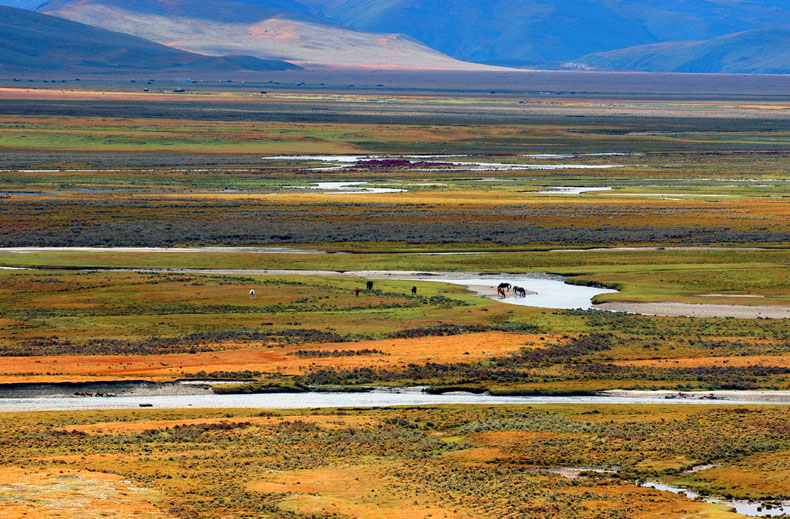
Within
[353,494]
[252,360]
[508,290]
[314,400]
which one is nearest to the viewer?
[353,494]

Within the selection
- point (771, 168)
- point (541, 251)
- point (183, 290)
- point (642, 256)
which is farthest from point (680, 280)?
point (771, 168)

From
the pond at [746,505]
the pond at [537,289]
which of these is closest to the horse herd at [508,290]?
the pond at [537,289]

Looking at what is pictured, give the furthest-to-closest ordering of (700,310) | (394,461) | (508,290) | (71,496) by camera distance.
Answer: (508,290)
(700,310)
(394,461)
(71,496)

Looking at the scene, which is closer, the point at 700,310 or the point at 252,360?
the point at 252,360

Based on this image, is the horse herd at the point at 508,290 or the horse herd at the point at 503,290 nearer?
the horse herd at the point at 503,290

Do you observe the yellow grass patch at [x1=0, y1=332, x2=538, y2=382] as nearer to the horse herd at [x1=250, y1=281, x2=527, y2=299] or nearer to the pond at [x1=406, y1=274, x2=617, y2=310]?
the pond at [x1=406, y1=274, x2=617, y2=310]

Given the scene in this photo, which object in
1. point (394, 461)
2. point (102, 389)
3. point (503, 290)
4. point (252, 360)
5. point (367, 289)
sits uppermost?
point (503, 290)

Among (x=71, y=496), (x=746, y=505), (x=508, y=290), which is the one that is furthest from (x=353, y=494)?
(x=508, y=290)

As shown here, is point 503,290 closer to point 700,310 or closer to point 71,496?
point 700,310

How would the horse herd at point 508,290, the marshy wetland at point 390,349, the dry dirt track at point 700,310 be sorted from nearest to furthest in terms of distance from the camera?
the marshy wetland at point 390,349, the dry dirt track at point 700,310, the horse herd at point 508,290

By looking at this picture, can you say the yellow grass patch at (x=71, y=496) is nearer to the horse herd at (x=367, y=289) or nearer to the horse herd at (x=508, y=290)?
the horse herd at (x=367, y=289)
